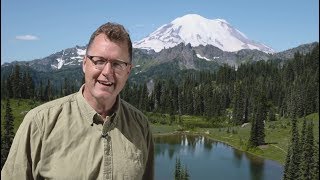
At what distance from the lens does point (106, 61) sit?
239 inches

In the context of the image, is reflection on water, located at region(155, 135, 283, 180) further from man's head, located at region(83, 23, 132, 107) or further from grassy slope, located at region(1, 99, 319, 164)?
man's head, located at region(83, 23, 132, 107)

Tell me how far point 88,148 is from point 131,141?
0.76m

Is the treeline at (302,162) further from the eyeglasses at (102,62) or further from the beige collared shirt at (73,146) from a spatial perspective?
the eyeglasses at (102,62)

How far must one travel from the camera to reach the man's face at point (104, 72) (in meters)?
6.00

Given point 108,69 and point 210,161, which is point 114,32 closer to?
point 108,69

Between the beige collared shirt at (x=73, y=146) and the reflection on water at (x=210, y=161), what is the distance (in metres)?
91.0

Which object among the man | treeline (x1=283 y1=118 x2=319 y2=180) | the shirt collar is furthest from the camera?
treeline (x1=283 y1=118 x2=319 y2=180)

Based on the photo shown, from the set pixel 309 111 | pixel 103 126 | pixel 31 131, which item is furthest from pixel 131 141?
pixel 309 111

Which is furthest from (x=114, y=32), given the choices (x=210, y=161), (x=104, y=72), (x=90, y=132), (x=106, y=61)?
(x=210, y=161)

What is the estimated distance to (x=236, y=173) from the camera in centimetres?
10756

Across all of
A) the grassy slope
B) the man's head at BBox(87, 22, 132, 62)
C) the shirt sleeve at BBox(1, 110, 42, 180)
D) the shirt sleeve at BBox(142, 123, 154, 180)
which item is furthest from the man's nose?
the grassy slope

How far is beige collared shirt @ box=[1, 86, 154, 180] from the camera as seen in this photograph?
18.2 ft

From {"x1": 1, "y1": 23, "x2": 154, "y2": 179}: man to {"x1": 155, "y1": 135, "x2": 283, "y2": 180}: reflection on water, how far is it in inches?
3584

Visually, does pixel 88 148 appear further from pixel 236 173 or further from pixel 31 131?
pixel 236 173
